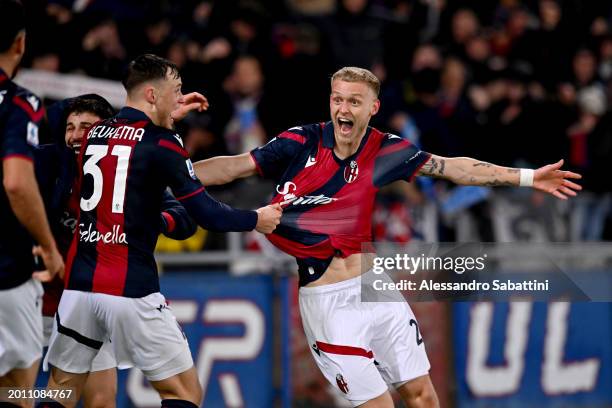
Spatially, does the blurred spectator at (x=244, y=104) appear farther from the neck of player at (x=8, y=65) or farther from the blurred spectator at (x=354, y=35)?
the neck of player at (x=8, y=65)

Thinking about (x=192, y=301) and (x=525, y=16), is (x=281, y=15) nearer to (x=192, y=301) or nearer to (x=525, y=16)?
(x=525, y=16)

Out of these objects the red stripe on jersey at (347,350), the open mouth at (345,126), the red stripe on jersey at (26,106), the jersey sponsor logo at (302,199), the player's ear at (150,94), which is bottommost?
the red stripe on jersey at (347,350)

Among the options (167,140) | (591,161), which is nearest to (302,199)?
(167,140)

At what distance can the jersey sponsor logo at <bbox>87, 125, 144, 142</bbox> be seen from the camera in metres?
7.12

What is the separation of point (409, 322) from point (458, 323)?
11.3 feet

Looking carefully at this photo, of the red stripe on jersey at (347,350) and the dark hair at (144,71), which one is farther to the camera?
the red stripe on jersey at (347,350)

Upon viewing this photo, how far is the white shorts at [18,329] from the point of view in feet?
22.4

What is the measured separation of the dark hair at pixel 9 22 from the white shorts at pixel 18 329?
4.87 feet

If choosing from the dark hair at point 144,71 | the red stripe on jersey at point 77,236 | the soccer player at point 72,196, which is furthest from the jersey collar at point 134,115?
the soccer player at point 72,196

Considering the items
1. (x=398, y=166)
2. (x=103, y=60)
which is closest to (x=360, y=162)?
(x=398, y=166)

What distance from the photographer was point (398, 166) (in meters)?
8.11

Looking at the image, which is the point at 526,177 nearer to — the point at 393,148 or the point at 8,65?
the point at 393,148

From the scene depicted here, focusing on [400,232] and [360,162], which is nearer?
[360,162]

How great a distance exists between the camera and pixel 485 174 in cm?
808
